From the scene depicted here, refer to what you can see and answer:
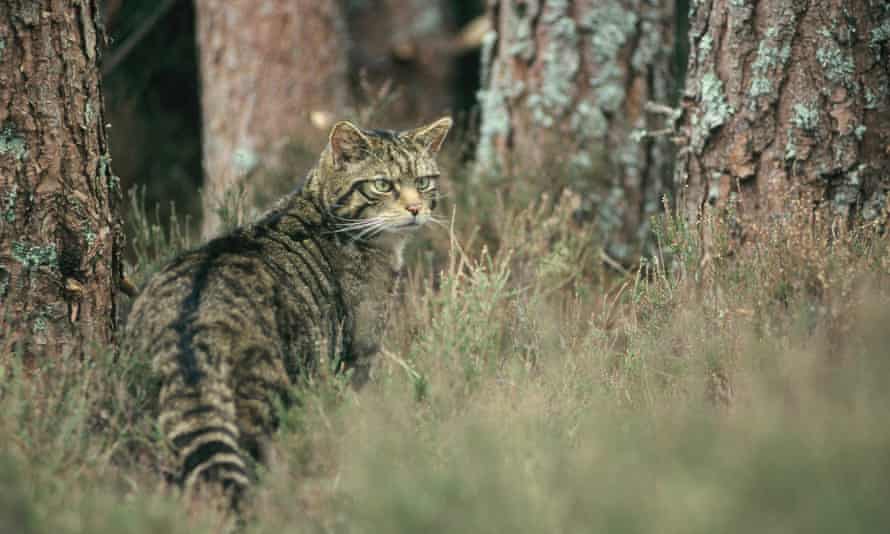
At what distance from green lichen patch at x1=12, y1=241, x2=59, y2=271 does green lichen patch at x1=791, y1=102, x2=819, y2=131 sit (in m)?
2.85

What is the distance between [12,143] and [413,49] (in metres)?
7.57

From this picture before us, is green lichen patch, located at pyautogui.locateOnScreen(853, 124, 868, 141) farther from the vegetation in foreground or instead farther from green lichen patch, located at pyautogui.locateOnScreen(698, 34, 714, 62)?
green lichen patch, located at pyautogui.locateOnScreen(698, 34, 714, 62)

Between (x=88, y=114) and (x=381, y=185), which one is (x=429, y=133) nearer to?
(x=381, y=185)

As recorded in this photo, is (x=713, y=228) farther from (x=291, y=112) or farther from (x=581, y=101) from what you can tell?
(x=291, y=112)

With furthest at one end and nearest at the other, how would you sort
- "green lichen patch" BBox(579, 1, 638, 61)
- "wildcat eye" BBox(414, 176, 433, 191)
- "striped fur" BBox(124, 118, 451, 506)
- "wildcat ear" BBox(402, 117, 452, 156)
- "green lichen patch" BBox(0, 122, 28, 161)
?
"green lichen patch" BBox(579, 1, 638, 61) < "wildcat ear" BBox(402, 117, 452, 156) < "wildcat eye" BBox(414, 176, 433, 191) < "green lichen patch" BBox(0, 122, 28, 161) < "striped fur" BBox(124, 118, 451, 506)

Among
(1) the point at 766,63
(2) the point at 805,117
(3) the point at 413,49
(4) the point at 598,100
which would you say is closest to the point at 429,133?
(1) the point at 766,63

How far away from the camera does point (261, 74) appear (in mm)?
7234

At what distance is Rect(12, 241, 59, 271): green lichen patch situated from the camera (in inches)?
129

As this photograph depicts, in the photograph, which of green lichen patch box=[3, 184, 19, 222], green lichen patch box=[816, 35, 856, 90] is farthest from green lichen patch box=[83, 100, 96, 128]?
green lichen patch box=[816, 35, 856, 90]

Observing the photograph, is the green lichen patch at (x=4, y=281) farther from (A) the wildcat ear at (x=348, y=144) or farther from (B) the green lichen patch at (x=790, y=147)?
(B) the green lichen patch at (x=790, y=147)

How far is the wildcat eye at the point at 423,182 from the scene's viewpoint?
417 centimetres

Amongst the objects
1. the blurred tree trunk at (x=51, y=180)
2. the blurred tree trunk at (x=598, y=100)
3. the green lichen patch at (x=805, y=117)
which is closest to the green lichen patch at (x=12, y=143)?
the blurred tree trunk at (x=51, y=180)

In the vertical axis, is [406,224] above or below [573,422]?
above

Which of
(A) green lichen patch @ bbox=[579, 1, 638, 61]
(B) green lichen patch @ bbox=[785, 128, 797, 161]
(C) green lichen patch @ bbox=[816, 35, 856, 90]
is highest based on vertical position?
(A) green lichen patch @ bbox=[579, 1, 638, 61]
